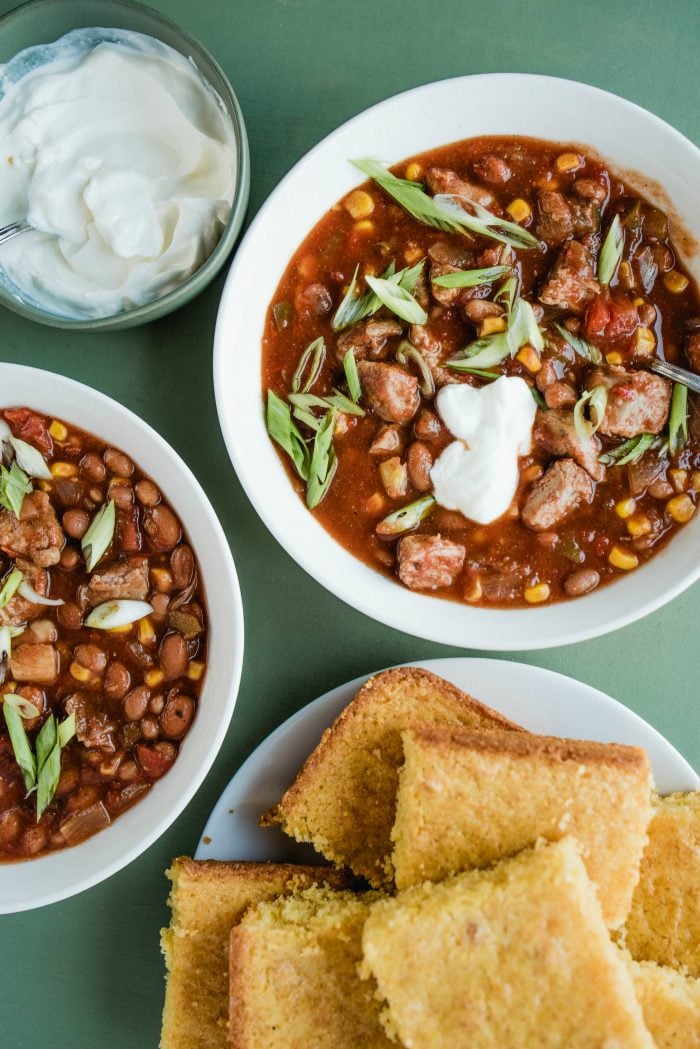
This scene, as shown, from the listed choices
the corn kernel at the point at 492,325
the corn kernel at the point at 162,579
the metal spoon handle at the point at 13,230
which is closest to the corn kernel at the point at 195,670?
the corn kernel at the point at 162,579

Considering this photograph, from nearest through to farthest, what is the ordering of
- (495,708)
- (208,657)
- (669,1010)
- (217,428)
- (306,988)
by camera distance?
(669,1010) < (306,988) < (208,657) < (495,708) < (217,428)

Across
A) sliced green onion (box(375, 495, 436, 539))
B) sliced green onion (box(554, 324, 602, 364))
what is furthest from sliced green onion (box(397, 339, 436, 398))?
sliced green onion (box(554, 324, 602, 364))

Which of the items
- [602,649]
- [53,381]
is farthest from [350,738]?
[53,381]

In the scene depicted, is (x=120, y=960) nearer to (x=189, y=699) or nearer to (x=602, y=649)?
(x=189, y=699)

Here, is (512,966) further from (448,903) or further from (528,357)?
(528,357)

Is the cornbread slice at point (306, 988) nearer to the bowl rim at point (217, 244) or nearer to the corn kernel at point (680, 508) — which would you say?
the corn kernel at point (680, 508)

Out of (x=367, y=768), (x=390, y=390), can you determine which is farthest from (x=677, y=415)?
(x=367, y=768)
